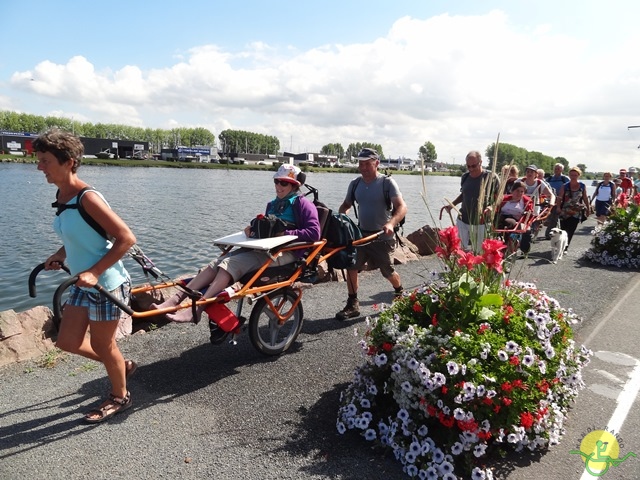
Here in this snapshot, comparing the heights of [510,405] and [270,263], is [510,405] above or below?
below

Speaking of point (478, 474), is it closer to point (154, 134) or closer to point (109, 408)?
point (109, 408)

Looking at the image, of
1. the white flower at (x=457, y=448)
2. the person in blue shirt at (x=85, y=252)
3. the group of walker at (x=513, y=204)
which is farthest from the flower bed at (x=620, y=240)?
the person in blue shirt at (x=85, y=252)

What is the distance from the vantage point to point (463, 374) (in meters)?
3.22

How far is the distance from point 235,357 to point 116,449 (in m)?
1.81

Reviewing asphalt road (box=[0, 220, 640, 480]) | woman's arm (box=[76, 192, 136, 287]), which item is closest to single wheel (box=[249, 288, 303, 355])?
asphalt road (box=[0, 220, 640, 480])

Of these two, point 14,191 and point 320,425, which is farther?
point 14,191

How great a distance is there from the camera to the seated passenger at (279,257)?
14.8 ft

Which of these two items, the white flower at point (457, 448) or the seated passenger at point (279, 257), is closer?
the white flower at point (457, 448)

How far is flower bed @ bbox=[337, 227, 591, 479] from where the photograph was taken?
126 inches

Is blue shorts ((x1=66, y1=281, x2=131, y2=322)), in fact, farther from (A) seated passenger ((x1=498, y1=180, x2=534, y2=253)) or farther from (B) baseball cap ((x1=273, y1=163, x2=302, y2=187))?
(A) seated passenger ((x1=498, y1=180, x2=534, y2=253))

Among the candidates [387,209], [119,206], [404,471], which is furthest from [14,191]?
[404,471]

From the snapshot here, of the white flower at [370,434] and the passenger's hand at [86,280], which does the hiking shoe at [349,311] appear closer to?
the white flower at [370,434]

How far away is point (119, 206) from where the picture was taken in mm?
28375

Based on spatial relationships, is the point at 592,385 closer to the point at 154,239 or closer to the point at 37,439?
the point at 37,439
